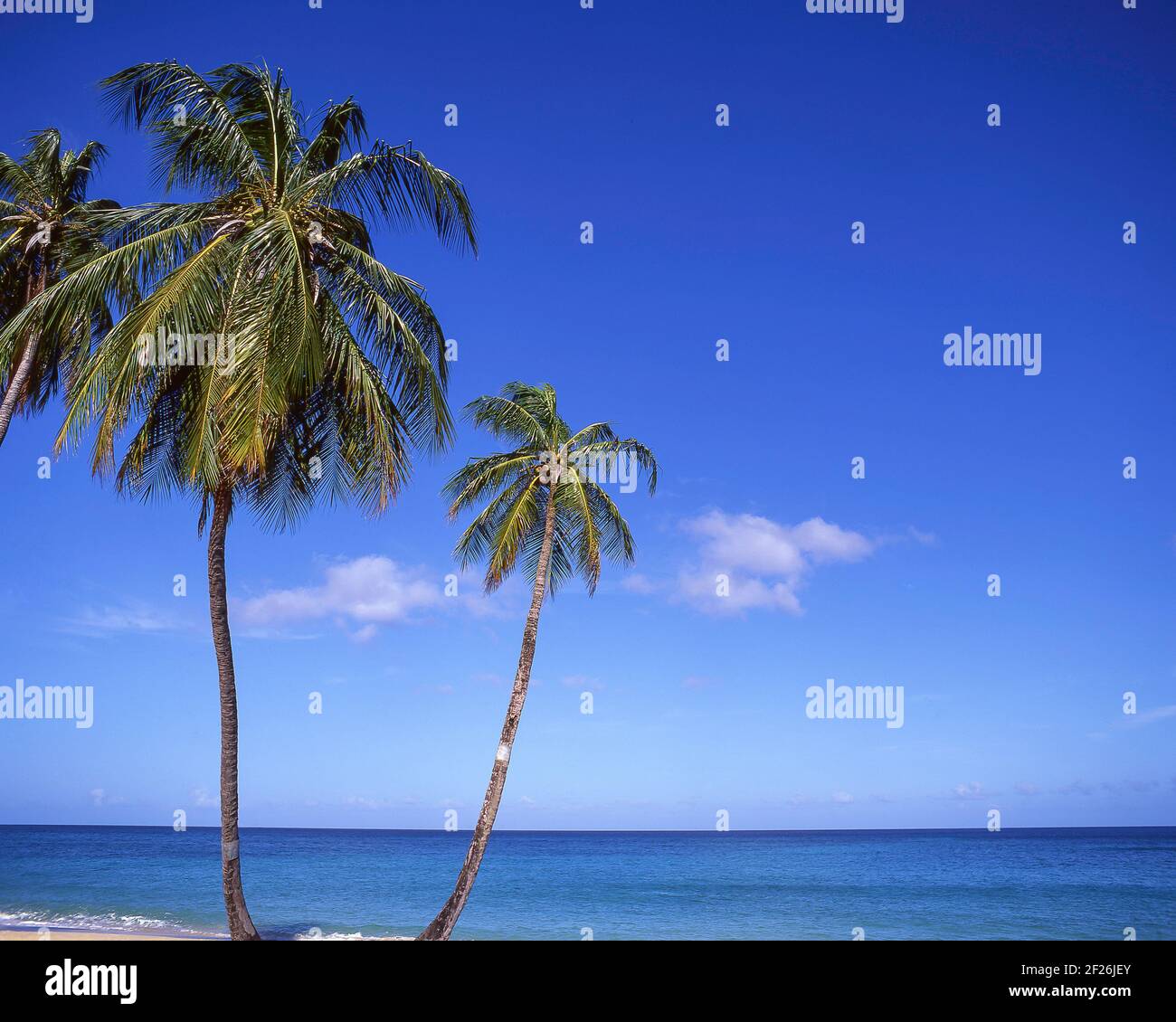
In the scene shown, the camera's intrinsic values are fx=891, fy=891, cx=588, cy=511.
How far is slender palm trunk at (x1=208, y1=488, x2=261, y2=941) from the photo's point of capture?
12203mm

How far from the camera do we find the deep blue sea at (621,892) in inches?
1283

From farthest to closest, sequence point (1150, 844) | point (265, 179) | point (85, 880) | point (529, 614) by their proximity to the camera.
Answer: point (1150, 844) → point (85, 880) → point (529, 614) → point (265, 179)

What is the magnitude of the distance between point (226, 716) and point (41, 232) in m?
9.55

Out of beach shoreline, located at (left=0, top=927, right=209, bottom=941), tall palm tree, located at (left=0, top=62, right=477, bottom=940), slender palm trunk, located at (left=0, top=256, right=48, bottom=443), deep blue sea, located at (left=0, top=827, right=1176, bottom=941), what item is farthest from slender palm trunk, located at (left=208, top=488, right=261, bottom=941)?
deep blue sea, located at (left=0, top=827, right=1176, bottom=941)

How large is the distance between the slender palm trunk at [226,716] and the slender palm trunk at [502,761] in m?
4.21

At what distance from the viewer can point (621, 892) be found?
155 ft

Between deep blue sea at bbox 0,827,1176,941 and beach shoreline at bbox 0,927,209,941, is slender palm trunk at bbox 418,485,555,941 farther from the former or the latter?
deep blue sea at bbox 0,827,1176,941

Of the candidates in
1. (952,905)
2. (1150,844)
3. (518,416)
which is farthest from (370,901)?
(1150,844)

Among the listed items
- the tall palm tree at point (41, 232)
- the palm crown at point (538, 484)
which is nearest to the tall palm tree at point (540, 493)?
the palm crown at point (538, 484)

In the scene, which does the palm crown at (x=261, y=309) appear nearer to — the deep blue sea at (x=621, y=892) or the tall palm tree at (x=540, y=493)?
the tall palm tree at (x=540, y=493)

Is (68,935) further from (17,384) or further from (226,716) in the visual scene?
(17,384)
